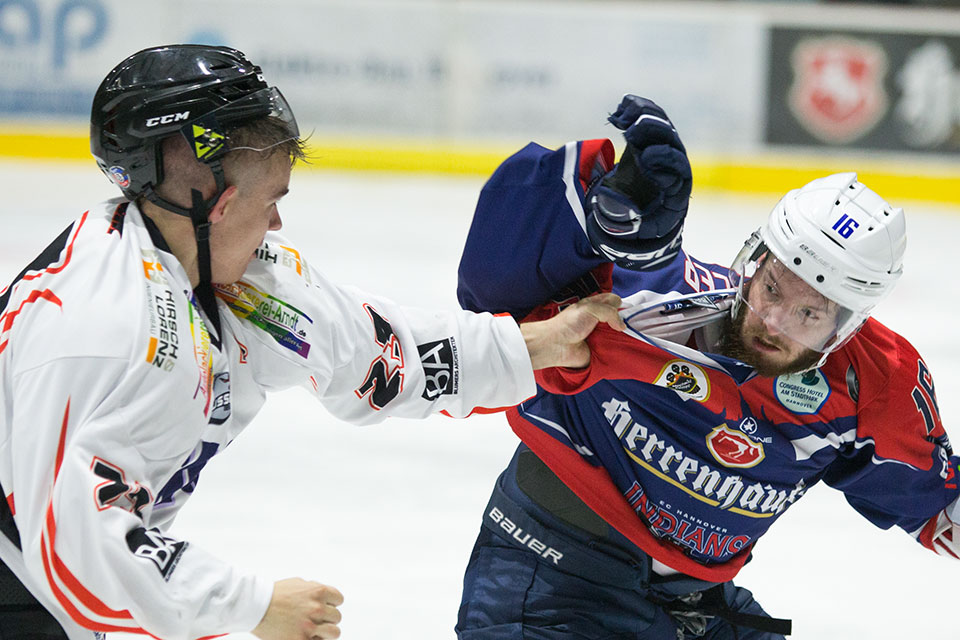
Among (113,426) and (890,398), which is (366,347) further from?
(890,398)

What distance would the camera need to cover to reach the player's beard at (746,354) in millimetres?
1899

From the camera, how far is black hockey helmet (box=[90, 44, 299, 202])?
1553 millimetres

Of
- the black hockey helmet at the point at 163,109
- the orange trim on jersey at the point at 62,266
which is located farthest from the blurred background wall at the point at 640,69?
the orange trim on jersey at the point at 62,266

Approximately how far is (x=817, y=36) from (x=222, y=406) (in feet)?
24.9

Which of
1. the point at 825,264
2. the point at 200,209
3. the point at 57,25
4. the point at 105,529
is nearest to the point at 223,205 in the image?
the point at 200,209

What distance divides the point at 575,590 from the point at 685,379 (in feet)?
1.47

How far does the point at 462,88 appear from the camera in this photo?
27.9ft

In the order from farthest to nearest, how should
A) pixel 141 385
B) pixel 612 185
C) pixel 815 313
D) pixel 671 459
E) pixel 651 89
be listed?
pixel 651 89 → pixel 671 459 → pixel 815 313 → pixel 612 185 → pixel 141 385

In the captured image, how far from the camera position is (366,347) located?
5.96ft

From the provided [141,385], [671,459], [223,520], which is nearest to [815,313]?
[671,459]

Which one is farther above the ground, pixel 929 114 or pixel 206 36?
pixel 206 36

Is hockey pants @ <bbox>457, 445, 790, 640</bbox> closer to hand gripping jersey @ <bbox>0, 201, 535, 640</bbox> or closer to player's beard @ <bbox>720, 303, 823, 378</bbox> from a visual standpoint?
player's beard @ <bbox>720, 303, 823, 378</bbox>

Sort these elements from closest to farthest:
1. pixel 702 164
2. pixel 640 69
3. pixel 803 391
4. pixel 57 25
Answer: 1. pixel 803 391
2. pixel 57 25
3. pixel 640 69
4. pixel 702 164

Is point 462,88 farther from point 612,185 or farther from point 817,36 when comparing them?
point 612,185
